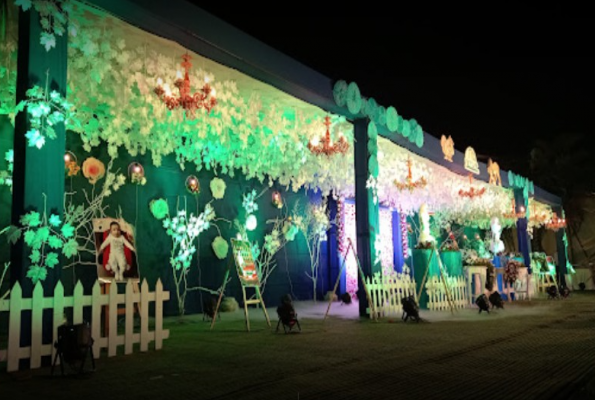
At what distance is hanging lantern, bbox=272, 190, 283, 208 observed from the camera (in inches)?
511

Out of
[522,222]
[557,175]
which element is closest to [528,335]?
[522,222]

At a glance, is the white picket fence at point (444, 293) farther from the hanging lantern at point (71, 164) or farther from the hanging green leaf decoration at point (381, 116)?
the hanging lantern at point (71, 164)

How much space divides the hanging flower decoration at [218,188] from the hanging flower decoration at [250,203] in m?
0.72

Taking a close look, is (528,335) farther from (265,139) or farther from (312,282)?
(312,282)

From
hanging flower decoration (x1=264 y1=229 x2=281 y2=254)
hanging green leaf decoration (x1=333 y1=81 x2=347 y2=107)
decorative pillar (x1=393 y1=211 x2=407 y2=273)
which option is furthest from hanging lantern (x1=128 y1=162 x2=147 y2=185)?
decorative pillar (x1=393 y1=211 x2=407 y2=273)

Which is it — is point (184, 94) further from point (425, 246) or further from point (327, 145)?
point (425, 246)

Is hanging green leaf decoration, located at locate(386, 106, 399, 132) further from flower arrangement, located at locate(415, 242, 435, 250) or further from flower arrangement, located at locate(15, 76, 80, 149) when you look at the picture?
flower arrangement, located at locate(15, 76, 80, 149)

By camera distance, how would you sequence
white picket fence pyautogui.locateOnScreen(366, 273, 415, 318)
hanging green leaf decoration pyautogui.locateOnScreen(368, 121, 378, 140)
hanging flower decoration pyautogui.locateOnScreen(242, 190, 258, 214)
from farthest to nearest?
hanging flower decoration pyautogui.locateOnScreen(242, 190, 258, 214) < hanging green leaf decoration pyautogui.locateOnScreen(368, 121, 378, 140) < white picket fence pyautogui.locateOnScreen(366, 273, 415, 318)

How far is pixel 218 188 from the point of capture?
11445 millimetres

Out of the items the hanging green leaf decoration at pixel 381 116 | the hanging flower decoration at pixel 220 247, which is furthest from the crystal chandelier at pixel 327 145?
the hanging flower decoration at pixel 220 247

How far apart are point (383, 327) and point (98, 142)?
5.81 m

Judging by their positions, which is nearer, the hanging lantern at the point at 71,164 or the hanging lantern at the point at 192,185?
the hanging lantern at the point at 71,164

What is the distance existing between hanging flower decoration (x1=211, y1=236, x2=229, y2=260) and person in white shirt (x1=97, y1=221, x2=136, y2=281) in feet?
11.5

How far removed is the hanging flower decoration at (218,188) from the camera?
1133 cm
